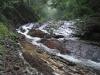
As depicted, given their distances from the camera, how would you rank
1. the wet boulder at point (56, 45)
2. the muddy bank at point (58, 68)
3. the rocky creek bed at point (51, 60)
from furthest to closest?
the wet boulder at point (56, 45) < the muddy bank at point (58, 68) < the rocky creek bed at point (51, 60)

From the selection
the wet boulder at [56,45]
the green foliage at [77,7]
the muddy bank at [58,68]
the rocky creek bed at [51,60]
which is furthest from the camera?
the green foliage at [77,7]

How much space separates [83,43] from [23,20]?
56.6 feet

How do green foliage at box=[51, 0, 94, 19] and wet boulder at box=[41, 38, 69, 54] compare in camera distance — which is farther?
green foliage at box=[51, 0, 94, 19]

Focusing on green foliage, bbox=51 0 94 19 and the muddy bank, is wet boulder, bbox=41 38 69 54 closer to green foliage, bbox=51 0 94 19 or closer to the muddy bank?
the muddy bank

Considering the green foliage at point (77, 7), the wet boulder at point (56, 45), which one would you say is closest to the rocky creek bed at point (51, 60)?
the wet boulder at point (56, 45)

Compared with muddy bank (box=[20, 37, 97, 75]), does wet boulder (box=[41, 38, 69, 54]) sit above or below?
below

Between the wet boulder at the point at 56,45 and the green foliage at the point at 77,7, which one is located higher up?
the green foliage at the point at 77,7

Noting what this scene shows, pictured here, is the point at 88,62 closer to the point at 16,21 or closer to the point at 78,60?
the point at 78,60

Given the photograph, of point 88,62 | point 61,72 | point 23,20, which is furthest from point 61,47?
point 23,20

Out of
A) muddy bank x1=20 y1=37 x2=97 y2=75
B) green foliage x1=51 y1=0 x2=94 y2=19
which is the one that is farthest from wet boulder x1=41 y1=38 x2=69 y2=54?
green foliage x1=51 y1=0 x2=94 y2=19

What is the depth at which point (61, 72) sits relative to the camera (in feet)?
27.3

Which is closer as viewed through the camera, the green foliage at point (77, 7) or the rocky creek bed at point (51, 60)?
the rocky creek bed at point (51, 60)

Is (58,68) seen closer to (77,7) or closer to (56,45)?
(56,45)

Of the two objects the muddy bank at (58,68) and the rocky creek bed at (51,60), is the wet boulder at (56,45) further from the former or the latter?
the muddy bank at (58,68)
